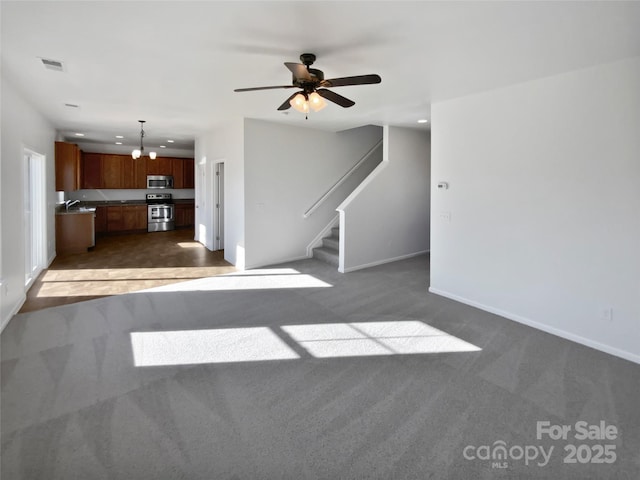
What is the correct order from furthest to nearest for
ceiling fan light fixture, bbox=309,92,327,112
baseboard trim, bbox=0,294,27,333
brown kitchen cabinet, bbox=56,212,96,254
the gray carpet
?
brown kitchen cabinet, bbox=56,212,96,254 < baseboard trim, bbox=0,294,27,333 < ceiling fan light fixture, bbox=309,92,327,112 < the gray carpet

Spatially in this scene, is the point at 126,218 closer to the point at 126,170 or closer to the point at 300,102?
the point at 126,170

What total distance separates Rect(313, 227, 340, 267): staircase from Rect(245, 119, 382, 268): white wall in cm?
26

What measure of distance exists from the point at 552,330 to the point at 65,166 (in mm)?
8513

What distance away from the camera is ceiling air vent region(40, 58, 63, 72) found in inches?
129

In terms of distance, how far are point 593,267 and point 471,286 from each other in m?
1.33

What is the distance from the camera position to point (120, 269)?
19.9 ft

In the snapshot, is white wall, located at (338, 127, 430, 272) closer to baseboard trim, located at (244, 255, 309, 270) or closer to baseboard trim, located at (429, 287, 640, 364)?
baseboard trim, located at (244, 255, 309, 270)

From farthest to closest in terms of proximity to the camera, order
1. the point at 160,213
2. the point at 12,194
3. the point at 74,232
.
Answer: the point at 160,213
the point at 74,232
the point at 12,194

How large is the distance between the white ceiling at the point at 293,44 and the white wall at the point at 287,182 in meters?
1.57

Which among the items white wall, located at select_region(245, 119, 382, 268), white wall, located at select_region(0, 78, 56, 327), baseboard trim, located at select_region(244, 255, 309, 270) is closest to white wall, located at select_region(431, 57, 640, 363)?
white wall, located at select_region(245, 119, 382, 268)

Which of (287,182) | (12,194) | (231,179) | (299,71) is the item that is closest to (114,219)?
(231,179)

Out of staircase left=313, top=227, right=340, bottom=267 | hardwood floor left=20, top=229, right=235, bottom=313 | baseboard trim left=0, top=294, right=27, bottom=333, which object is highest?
staircase left=313, top=227, right=340, bottom=267

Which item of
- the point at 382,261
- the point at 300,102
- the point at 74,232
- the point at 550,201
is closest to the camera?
the point at 300,102

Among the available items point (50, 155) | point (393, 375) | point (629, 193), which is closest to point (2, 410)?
point (393, 375)
